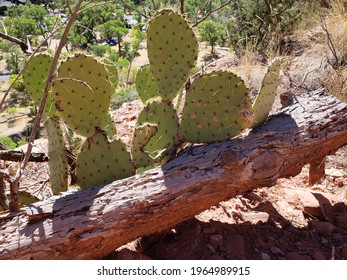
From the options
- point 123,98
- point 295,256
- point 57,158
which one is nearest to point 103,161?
point 57,158

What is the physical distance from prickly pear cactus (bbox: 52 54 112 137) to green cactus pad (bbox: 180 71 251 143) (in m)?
0.48

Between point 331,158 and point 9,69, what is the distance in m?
22.8

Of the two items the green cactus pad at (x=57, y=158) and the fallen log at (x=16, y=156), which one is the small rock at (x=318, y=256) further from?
the fallen log at (x=16, y=156)

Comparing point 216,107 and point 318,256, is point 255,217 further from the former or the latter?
point 216,107

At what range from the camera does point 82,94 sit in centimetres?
206

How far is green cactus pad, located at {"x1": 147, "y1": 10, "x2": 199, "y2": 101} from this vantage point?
7.14ft

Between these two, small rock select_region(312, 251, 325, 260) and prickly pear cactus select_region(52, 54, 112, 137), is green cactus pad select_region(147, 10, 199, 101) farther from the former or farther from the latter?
small rock select_region(312, 251, 325, 260)

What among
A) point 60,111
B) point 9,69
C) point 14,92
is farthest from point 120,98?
point 9,69

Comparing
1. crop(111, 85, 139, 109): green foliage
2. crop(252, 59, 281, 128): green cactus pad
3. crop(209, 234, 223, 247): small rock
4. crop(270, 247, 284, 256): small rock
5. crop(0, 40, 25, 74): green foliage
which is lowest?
crop(270, 247, 284, 256): small rock

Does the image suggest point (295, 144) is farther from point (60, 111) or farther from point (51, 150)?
point (51, 150)

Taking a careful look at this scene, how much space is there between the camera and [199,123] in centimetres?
223

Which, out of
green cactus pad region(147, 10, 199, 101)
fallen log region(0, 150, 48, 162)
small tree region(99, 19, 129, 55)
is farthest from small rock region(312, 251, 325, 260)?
small tree region(99, 19, 129, 55)

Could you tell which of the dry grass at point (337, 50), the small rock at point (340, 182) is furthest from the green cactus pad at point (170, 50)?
the dry grass at point (337, 50)

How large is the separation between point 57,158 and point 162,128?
0.65m
